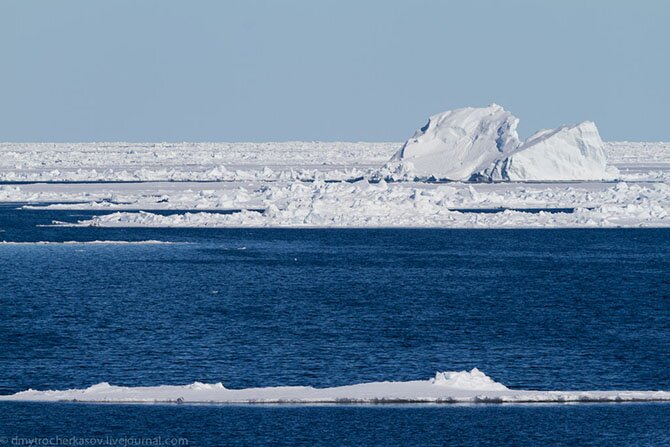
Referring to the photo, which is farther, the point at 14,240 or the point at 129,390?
the point at 14,240

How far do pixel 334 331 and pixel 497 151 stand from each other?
214 ft

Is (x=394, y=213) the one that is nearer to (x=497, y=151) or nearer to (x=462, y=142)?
(x=497, y=151)

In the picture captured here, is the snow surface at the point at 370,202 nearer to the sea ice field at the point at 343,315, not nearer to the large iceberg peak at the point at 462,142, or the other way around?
the sea ice field at the point at 343,315

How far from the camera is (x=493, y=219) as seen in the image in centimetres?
7656

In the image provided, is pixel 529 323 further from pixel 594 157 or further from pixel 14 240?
pixel 594 157

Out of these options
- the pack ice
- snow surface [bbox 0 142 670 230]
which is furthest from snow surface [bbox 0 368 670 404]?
the pack ice

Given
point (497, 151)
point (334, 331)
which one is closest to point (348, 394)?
point (334, 331)

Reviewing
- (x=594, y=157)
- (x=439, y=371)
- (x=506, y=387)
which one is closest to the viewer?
(x=506, y=387)

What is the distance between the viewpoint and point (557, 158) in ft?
324

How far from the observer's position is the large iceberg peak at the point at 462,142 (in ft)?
335

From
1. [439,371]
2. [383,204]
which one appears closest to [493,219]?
[383,204]

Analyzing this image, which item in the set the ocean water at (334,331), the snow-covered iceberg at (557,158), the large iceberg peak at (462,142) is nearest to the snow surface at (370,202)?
the snow-covered iceberg at (557,158)

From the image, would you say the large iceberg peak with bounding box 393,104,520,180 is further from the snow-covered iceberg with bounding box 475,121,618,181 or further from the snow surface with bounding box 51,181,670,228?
the snow surface with bounding box 51,181,670,228

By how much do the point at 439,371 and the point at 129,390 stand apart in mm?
7904
